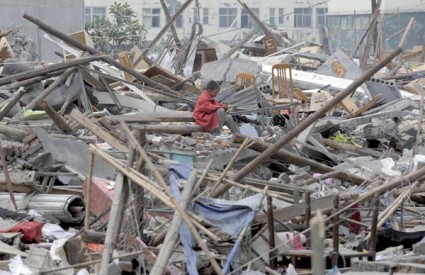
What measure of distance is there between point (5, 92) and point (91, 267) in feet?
28.2

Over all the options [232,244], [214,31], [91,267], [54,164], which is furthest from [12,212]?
Result: [214,31]

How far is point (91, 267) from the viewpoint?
9102mm

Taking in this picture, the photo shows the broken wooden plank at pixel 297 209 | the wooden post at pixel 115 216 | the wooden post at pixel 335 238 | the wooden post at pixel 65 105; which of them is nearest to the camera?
the wooden post at pixel 115 216

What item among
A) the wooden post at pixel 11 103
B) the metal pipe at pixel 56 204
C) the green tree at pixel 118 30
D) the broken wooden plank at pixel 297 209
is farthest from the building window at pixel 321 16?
the broken wooden plank at pixel 297 209

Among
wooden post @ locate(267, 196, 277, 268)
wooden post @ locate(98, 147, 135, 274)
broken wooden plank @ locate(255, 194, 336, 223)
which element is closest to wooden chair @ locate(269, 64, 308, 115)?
broken wooden plank @ locate(255, 194, 336, 223)

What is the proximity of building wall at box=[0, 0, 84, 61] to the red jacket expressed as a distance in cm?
1914

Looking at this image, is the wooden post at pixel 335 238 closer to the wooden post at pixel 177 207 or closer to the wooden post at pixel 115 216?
the wooden post at pixel 177 207

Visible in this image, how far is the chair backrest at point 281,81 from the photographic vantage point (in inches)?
834

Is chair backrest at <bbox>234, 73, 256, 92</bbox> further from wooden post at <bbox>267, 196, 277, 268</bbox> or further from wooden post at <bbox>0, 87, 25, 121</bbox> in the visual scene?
wooden post at <bbox>267, 196, 277, 268</bbox>

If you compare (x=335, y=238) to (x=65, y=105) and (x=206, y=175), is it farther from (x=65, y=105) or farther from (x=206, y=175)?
(x=65, y=105)

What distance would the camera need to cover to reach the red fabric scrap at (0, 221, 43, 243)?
35.0 ft

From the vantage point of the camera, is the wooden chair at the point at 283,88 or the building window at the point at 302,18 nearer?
the wooden chair at the point at 283,88

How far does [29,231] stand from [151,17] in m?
49.4

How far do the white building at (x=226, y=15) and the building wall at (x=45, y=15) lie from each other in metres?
19.2
